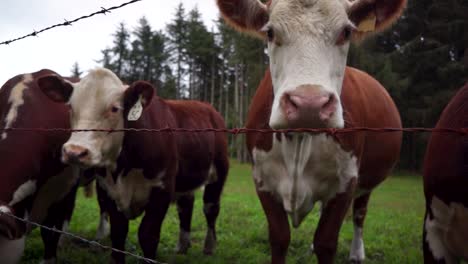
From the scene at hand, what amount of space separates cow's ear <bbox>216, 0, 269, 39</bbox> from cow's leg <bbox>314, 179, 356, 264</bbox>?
4.17 feet

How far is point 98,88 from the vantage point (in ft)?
13.4

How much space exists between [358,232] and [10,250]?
366 centimetres

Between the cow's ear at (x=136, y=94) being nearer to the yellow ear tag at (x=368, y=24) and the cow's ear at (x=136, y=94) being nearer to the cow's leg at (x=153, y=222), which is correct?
the cow's leg at (x=153, y=222)

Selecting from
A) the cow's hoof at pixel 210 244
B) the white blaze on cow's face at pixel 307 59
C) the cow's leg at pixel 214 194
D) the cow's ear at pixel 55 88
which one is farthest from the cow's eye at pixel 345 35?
the cow's leg at pixel 214 194

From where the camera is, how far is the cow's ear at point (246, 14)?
3.06 m

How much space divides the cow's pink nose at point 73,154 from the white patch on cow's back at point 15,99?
2.01 ft

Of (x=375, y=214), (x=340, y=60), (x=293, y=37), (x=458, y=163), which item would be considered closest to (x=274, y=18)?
(x=293, y=37)

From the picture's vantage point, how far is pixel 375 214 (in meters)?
9.54

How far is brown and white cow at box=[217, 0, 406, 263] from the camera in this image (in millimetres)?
2289

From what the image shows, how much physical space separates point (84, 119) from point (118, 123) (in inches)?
12.9

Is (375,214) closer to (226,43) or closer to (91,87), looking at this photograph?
(91,87)

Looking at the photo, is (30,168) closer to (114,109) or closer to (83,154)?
(83,154)

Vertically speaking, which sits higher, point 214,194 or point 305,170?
point 305,170

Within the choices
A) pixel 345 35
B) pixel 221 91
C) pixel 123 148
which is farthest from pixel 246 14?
pixel 221 91
